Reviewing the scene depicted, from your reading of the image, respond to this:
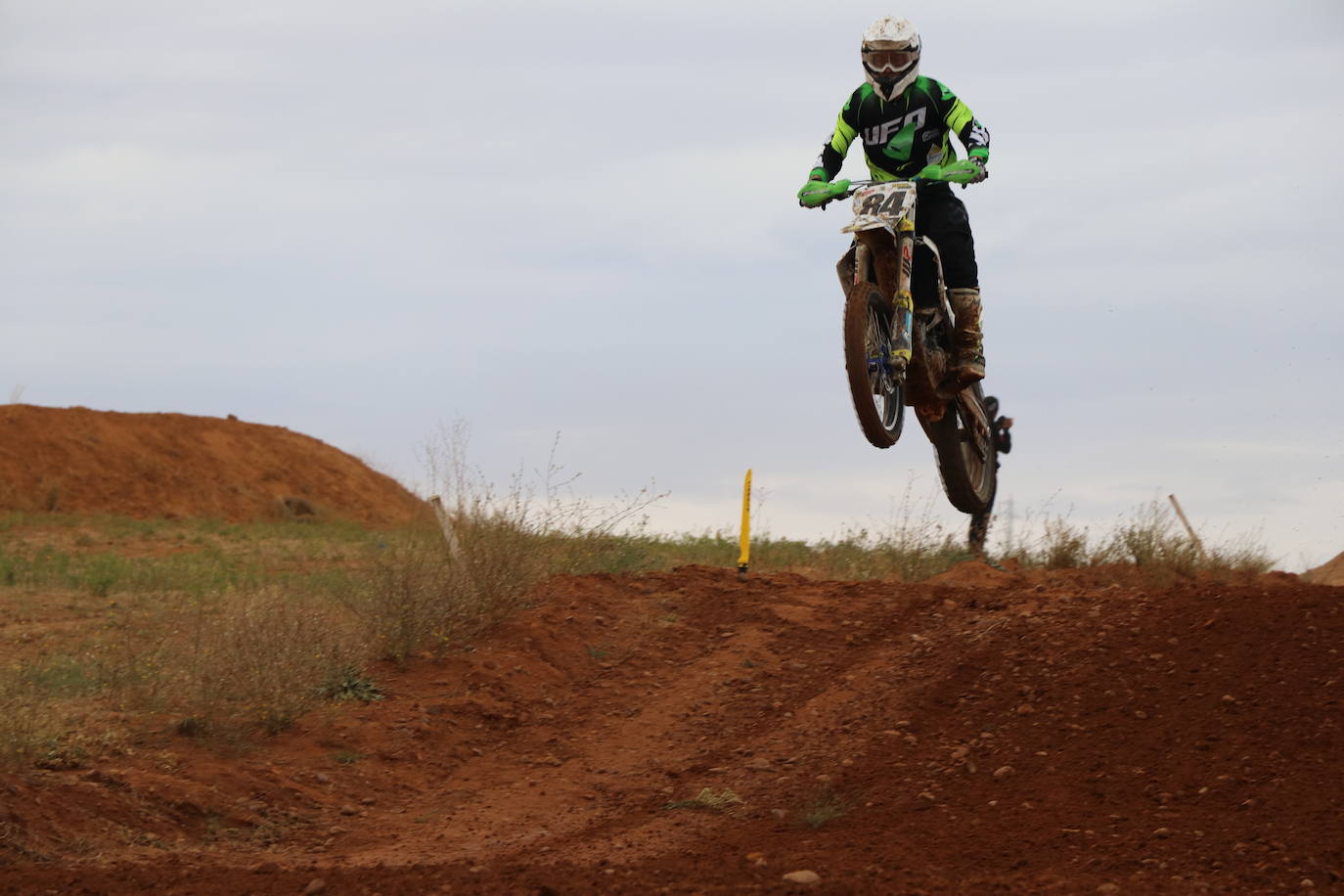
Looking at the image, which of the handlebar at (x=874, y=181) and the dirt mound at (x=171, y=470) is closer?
the handlebar at (x=874, y=181)

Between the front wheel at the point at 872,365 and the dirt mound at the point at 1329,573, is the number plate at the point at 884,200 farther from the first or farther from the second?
the dirt mound at the point at 1329,573

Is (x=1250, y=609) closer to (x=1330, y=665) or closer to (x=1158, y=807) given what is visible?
(x=1330, y=665)

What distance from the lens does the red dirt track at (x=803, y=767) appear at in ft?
20.9

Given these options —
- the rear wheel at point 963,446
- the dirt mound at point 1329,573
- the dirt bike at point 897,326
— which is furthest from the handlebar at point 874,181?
the dirt mound at point 1329,573

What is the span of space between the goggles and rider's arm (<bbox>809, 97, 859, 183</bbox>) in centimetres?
37

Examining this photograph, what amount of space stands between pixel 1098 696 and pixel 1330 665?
1236 mm

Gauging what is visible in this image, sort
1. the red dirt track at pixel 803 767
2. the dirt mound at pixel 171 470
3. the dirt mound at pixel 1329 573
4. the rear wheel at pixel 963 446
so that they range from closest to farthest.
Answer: the red dirt track at pixel 803 767 < the rear wheel at pixel 963 446 < the dirt mound at pixel 1329 573 < the dirt mound at pixel 171 470

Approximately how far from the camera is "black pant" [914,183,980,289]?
9977 mm

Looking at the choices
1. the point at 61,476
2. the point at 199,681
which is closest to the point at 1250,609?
the point at 199,681

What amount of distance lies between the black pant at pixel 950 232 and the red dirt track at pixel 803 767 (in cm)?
243

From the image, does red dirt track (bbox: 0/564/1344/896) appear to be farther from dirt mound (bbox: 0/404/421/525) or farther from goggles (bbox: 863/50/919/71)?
dirt mound (bbox: 0/404/421/525)

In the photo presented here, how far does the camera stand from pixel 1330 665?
7863 millimetres

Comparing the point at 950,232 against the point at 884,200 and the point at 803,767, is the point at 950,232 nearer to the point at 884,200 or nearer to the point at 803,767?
the point at 884,200

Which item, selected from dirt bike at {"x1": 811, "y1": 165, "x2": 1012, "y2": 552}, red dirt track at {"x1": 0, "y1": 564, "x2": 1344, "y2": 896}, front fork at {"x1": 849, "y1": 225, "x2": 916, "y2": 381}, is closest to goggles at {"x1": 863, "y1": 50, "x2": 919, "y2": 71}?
dirt bike at {"x1": 811, "y1": 165, "x2": 1012, "y2": 552}
